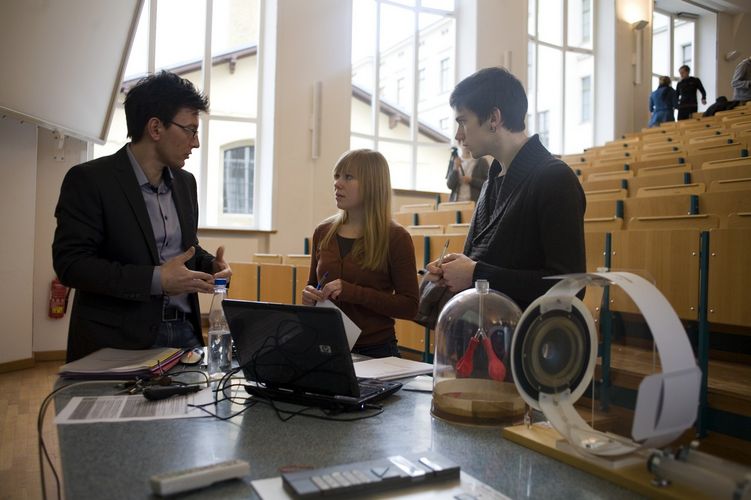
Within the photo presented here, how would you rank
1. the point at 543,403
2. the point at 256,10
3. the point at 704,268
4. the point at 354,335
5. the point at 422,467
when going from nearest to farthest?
the point at 422,467, the point at 543,403, the point at 354,335, the point at 704,268, the point at 256,10

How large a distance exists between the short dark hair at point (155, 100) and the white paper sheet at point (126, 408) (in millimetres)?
898

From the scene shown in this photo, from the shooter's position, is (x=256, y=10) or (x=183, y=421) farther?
(x=256, y=10)

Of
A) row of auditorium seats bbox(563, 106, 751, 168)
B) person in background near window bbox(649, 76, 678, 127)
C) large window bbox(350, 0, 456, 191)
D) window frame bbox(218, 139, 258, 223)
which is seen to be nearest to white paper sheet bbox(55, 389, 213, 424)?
row of auditorium seats bbox(563, 106, 751, 168)

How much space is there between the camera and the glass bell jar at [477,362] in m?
1.02

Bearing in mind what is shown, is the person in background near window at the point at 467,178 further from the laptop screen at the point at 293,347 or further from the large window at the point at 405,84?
the laptop screen at the point at 293,347

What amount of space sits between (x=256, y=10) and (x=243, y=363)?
6.81m

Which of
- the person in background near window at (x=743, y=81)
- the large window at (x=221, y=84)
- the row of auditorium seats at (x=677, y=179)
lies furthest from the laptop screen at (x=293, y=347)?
the person in background near window at (x=743, y=81)

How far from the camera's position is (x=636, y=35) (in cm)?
1062

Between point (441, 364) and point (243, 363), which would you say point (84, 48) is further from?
point (441, 364)

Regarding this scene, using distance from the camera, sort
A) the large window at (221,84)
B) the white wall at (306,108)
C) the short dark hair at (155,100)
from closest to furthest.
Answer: the short dark hair at (155,100)
the large window at (221,84)
the white wall at (306,108)

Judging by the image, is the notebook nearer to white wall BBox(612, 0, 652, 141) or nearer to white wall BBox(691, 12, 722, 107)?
white wall BBox(612, 0, 652, 141)

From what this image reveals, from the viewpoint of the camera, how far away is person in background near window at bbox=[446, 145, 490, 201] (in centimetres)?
578

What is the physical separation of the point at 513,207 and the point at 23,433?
8.72 ft

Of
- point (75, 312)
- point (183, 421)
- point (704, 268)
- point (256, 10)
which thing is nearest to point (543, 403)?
point (183, 421)
